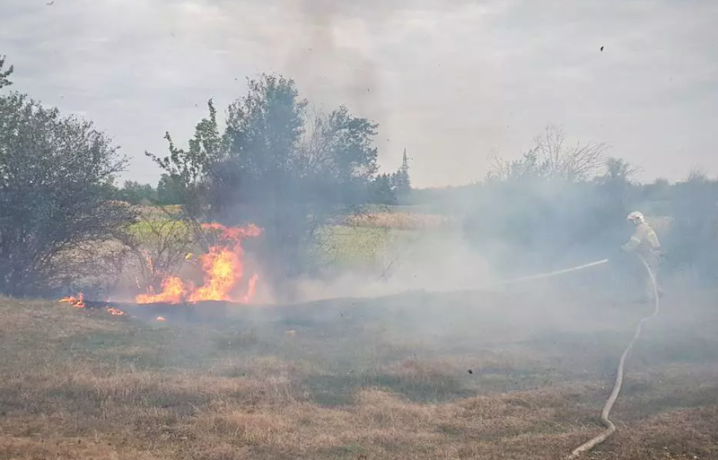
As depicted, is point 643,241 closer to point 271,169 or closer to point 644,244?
point 644,244

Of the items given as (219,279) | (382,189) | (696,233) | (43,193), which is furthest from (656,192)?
(43,193)

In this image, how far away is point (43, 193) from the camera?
17312 millimetres

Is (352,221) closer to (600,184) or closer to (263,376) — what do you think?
(600,184)

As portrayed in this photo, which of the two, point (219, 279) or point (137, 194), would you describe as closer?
point (219, 279)

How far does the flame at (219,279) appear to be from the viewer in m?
17.9

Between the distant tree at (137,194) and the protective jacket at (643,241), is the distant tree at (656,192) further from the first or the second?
the distant tree at (137,194)

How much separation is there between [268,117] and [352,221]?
14.5ft

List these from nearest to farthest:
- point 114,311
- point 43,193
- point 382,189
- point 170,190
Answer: point 114,311 < point 43,193 < point 170,190 < point 382,189

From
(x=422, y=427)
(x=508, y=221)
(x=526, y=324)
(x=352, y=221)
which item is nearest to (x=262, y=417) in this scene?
(x=422, y=427)

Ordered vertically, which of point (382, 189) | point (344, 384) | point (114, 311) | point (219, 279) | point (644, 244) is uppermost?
point (382, 189)

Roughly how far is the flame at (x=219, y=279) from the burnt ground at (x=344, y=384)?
251 centimetres

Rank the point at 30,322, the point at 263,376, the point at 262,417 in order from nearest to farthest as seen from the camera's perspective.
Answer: the point at 262,417
the point at 263,376
the point at 30,322

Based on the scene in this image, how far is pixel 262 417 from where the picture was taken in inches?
294

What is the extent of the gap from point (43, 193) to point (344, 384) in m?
12.0
